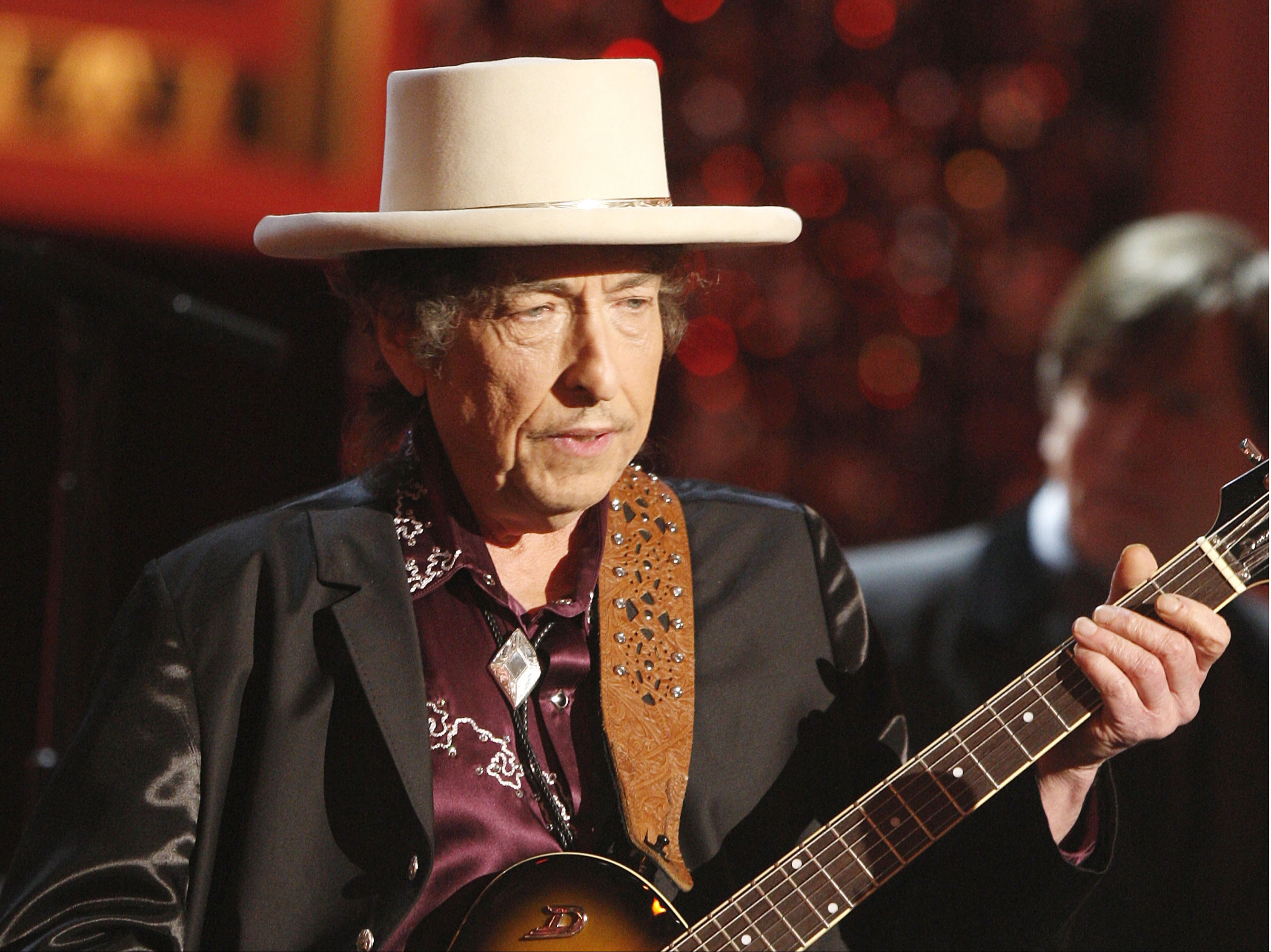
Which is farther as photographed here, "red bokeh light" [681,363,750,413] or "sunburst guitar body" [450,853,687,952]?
"red bokeh light" [681,363,750,413]

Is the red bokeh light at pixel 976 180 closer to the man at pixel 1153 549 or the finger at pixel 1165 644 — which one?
the man at pixel 1153 549

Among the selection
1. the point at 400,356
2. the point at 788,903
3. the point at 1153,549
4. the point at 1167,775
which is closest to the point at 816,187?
the point at 1153,549

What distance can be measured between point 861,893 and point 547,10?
280 cm

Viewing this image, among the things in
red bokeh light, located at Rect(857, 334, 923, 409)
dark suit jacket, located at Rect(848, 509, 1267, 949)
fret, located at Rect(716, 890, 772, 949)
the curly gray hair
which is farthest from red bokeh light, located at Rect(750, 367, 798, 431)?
fret, located at Rect(716, 890, 772, 949)

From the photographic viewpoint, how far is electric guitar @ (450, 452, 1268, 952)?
1.45 metres

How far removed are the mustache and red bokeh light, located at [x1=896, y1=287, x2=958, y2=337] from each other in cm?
267

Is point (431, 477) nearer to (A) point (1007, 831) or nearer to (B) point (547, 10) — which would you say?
(A) point (1007, 831)

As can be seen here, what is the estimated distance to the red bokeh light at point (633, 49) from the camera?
3676 mm

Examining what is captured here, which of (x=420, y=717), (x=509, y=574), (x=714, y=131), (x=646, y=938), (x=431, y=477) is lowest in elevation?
(x=646, y=938)

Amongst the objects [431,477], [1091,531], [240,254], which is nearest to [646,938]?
[431,477]

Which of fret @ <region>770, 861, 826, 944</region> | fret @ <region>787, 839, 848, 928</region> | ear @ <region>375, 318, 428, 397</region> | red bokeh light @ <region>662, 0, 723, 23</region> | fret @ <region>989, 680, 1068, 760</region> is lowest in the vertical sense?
fret @ <region>770, 861, 826, 944</region>

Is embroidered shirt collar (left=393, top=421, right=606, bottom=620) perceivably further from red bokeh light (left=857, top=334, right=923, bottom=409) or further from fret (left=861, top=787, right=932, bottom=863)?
red bokeh light (left=857, top=334, right=923, bottom=409)

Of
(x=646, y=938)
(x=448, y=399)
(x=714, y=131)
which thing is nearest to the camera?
(x=646, y=938)

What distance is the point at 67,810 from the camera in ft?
4.85
